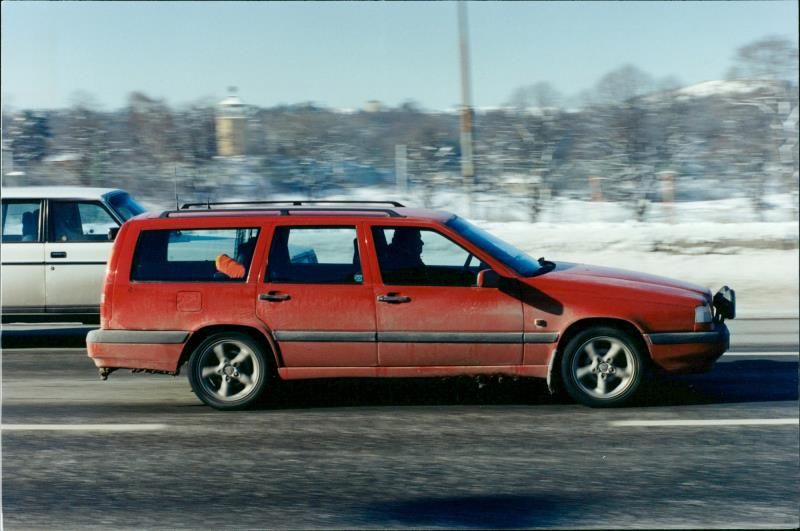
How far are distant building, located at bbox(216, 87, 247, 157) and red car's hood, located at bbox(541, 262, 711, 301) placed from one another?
18.7 metres

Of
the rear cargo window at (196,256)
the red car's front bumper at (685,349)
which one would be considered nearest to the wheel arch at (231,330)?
the rear cargo window at (196,256)

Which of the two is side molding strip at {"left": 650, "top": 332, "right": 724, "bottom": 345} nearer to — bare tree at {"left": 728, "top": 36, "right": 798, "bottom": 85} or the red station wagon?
the red station wagon

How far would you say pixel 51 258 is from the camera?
34.9 feet

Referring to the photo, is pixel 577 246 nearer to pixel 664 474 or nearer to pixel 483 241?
pixel 483 241

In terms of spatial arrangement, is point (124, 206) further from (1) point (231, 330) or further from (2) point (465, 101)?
(2) point (465, 101)

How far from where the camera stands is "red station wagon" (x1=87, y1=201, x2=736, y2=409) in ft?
24.9

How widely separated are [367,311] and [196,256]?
54.0 inches

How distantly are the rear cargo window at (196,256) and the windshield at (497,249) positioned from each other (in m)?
1.55

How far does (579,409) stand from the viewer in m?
7.68

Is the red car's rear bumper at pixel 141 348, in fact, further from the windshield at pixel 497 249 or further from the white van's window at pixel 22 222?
the white van's window at pixel 22 222

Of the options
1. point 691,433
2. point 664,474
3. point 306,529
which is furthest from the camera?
point 691,433

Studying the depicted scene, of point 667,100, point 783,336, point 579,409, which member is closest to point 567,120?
point 667,100

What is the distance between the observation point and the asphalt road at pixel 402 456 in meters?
5.40

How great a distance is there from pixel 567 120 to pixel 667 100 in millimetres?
2466
